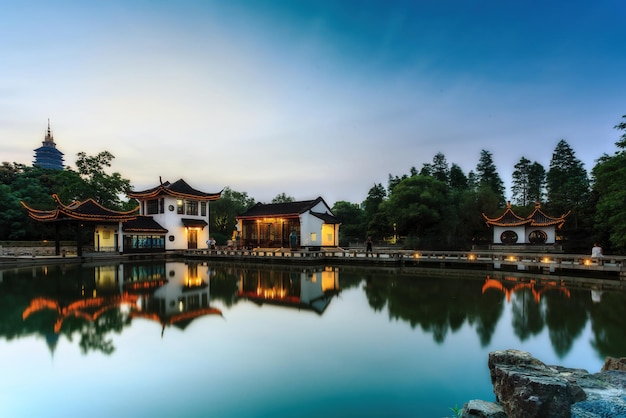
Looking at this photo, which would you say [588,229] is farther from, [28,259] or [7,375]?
[28,259]

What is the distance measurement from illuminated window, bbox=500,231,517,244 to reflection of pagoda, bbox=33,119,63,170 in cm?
6499

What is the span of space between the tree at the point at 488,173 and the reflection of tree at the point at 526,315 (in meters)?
31.0

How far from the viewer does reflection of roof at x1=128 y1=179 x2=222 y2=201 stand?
90.3 feet

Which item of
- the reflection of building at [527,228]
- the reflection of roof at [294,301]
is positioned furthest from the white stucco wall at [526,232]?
the reflection of roof at [294,301]

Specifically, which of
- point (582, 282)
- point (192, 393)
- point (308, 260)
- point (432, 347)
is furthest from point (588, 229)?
point (192, 393)

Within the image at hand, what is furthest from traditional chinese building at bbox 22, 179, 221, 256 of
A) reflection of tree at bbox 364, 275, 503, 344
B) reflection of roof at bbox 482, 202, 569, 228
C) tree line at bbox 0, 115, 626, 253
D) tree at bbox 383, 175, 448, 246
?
reflection of roof at bbox 482, 202, 569, 228

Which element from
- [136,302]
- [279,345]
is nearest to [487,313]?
[279,345]

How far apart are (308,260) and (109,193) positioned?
1870cm

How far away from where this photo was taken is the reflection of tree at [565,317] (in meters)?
6.71

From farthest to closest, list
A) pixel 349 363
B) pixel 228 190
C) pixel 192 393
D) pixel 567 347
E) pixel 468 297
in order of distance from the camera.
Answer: pixel 228 190 < pixel 468 297 < pixel 567 347 < pixel 349 363 < pixel 192 393

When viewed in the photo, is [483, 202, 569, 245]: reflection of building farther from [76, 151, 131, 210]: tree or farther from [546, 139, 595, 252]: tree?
[76, 151, 131, 210]: tree

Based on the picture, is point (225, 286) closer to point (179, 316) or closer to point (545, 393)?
point (179, 316)

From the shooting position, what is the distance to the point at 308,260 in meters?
21.5

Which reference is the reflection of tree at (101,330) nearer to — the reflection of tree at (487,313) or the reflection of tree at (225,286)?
the reflection of tree at (225,286)
